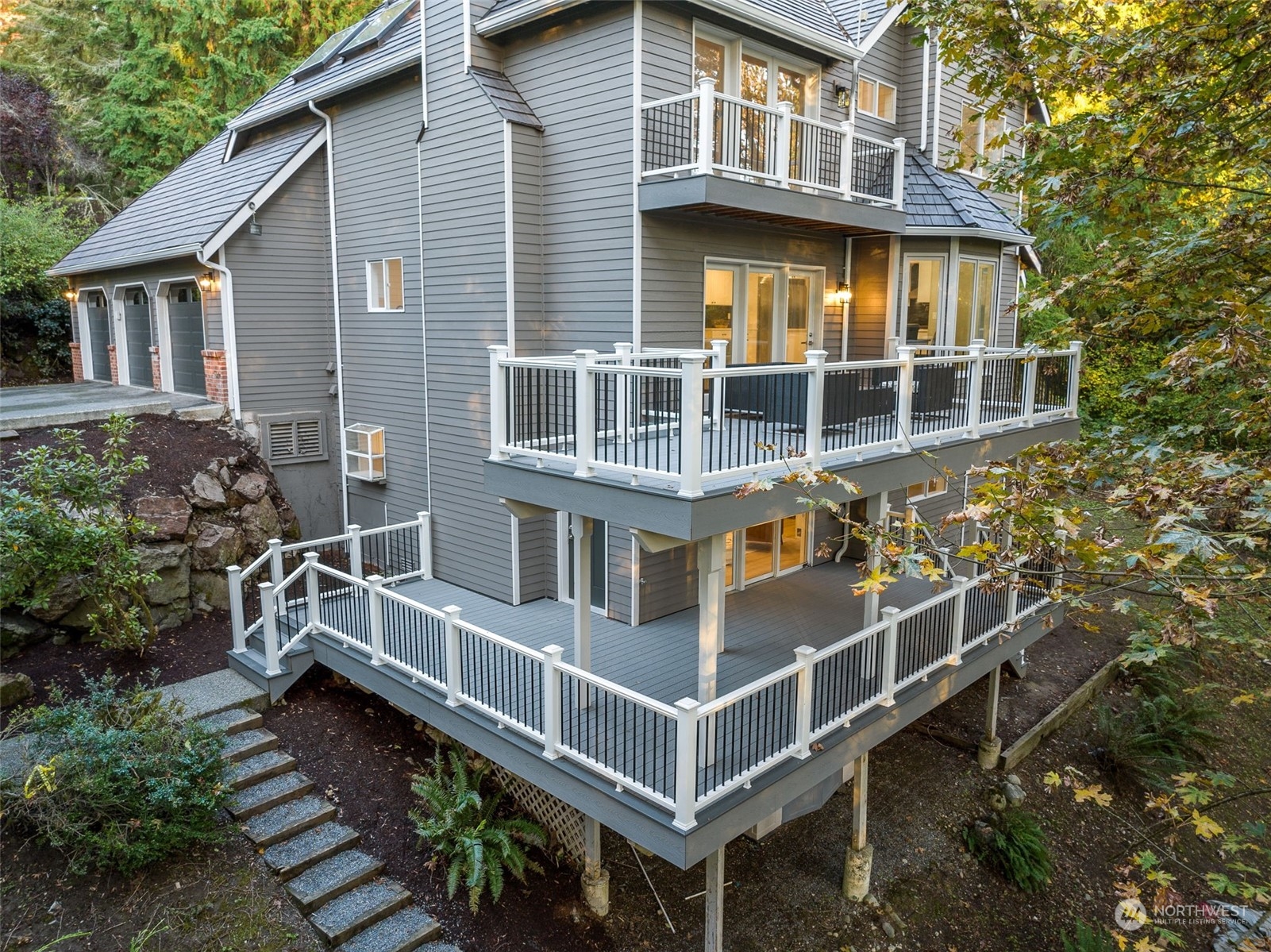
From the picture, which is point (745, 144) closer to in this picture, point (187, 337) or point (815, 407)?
point (815, 407)

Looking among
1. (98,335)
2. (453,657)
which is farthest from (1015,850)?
(98,335)

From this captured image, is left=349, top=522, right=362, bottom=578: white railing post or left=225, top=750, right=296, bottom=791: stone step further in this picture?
left=349, top=522, right=362, bottom=578: white railing post

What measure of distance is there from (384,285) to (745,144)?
19.9ft

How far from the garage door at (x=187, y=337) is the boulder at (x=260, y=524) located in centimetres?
297

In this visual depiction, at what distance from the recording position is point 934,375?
30.1ft

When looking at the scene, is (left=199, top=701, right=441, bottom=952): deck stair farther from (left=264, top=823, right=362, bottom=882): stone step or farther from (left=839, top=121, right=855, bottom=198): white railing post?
(left=839, top=121, right=855, bottom=198): white railing post

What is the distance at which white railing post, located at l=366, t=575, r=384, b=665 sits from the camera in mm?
8727

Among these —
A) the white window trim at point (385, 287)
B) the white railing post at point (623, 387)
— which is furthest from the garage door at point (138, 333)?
the white railing post at point (623, 387)

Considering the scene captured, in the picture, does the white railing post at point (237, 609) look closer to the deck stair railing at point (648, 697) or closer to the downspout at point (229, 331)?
the deck stair railing at point (648, 697)

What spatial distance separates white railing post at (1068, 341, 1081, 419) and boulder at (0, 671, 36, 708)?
13.6 m

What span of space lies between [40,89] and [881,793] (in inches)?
1114

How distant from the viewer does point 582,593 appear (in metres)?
7.53

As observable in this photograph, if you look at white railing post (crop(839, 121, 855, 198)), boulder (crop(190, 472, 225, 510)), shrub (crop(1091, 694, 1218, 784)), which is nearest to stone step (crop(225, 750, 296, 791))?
boulder (crop(190, 472, 225, 510))

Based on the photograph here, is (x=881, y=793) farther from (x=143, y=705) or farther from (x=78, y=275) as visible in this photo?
(x=78, y=275)
